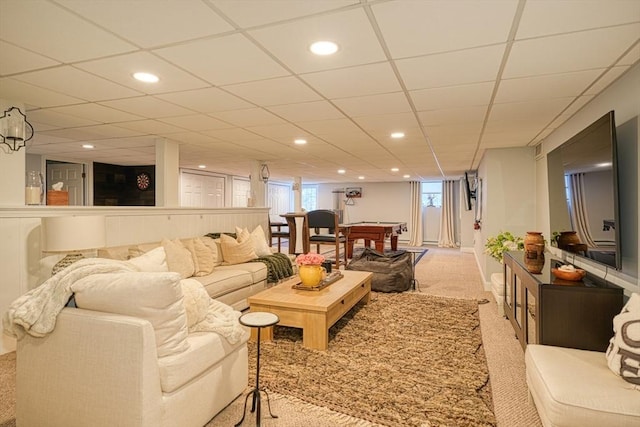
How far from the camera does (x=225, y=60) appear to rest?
2.19 m

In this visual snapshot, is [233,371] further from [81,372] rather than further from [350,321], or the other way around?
[350,321]

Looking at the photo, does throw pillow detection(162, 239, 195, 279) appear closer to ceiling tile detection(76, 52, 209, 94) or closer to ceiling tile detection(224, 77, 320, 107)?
ceiling tile detection(76, 52, 209, 94)

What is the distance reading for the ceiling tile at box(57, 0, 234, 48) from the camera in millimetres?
1578

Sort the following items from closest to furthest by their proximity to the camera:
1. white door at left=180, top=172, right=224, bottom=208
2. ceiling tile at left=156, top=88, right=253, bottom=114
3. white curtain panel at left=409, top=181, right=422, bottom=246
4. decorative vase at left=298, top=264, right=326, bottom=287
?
ceiling tile at left=156, top=88, right=253, bottom=114, decorative vase at left=298, top=264, right=326, bottom=287, white door at left=180, top=172, right=224, bottom=208, white curtain panel at left=409, top=181, right=422, bottom=246

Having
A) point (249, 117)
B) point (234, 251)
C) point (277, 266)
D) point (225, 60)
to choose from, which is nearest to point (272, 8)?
point (225, 60)

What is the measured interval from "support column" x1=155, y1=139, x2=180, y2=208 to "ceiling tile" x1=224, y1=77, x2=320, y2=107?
2394mm

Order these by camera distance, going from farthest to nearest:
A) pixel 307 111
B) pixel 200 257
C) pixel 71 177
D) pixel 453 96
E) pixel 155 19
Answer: pixel 71 177 → pixel 200 257 → pixel 307 111 → pixel 453 96 → pixel 155 19

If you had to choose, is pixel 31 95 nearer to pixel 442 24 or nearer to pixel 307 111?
pixel 307 111

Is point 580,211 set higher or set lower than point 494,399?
higher

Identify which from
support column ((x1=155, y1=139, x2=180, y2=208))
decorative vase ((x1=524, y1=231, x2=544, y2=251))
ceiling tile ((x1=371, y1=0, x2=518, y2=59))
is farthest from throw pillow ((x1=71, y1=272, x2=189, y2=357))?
support column ((x1=155, y1=139, x2=180, y2=208))

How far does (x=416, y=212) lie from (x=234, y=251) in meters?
8.26

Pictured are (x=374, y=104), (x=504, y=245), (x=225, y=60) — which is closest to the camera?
(x=225, y=60)

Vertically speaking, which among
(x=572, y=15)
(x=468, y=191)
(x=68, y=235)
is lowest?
(x=68, y=235)

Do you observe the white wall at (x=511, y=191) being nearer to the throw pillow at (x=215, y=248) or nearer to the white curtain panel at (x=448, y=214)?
the throw pillow at (x=215, y=248)
